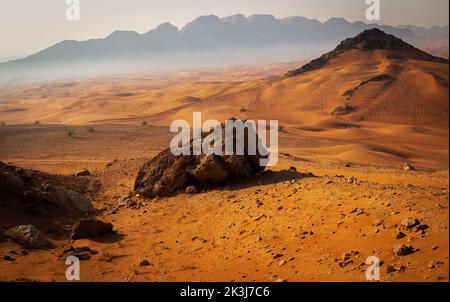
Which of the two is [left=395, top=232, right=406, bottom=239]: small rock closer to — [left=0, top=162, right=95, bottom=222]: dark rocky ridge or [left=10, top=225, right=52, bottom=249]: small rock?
[left=10, top=225, right=52, bottom=249]: small rock

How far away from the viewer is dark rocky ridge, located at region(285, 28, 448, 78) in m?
39.6

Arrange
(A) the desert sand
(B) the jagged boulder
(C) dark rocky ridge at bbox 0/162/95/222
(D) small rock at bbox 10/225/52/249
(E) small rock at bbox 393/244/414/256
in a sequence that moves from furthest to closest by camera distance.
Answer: (B) the jagged boulder < (C) dark rocky ridge at bbox 0/162/95/222 < (D) small rock at bbox 10/225/52/249 < (A) the desert sand < (E) small rock at bbox 393/244/414/256

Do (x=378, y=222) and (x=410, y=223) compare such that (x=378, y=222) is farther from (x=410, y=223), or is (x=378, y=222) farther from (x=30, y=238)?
(x=30, y=238)

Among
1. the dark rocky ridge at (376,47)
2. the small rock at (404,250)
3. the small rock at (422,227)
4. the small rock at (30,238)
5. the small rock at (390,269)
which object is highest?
the dark rocky ridge at (376,47)

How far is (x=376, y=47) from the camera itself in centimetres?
4156

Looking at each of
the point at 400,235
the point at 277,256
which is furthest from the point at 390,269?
the point at 277,256

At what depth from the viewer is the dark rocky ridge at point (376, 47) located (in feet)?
130

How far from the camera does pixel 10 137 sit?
21.6 metres

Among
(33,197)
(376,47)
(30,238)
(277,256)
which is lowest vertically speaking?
(30,238)

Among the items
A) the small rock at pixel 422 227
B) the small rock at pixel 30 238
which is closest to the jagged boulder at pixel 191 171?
the small rock at pixel 30 238

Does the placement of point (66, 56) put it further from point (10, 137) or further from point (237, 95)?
point (10, 137)

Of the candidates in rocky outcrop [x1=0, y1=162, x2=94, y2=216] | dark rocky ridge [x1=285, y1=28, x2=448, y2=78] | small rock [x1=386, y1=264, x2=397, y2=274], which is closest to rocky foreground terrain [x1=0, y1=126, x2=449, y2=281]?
small rock [x1=386, y1=264, x2=397, y2=274]

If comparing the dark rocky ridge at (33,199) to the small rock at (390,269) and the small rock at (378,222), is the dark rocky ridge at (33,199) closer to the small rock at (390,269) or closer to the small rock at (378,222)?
the small rock at (378,222)
